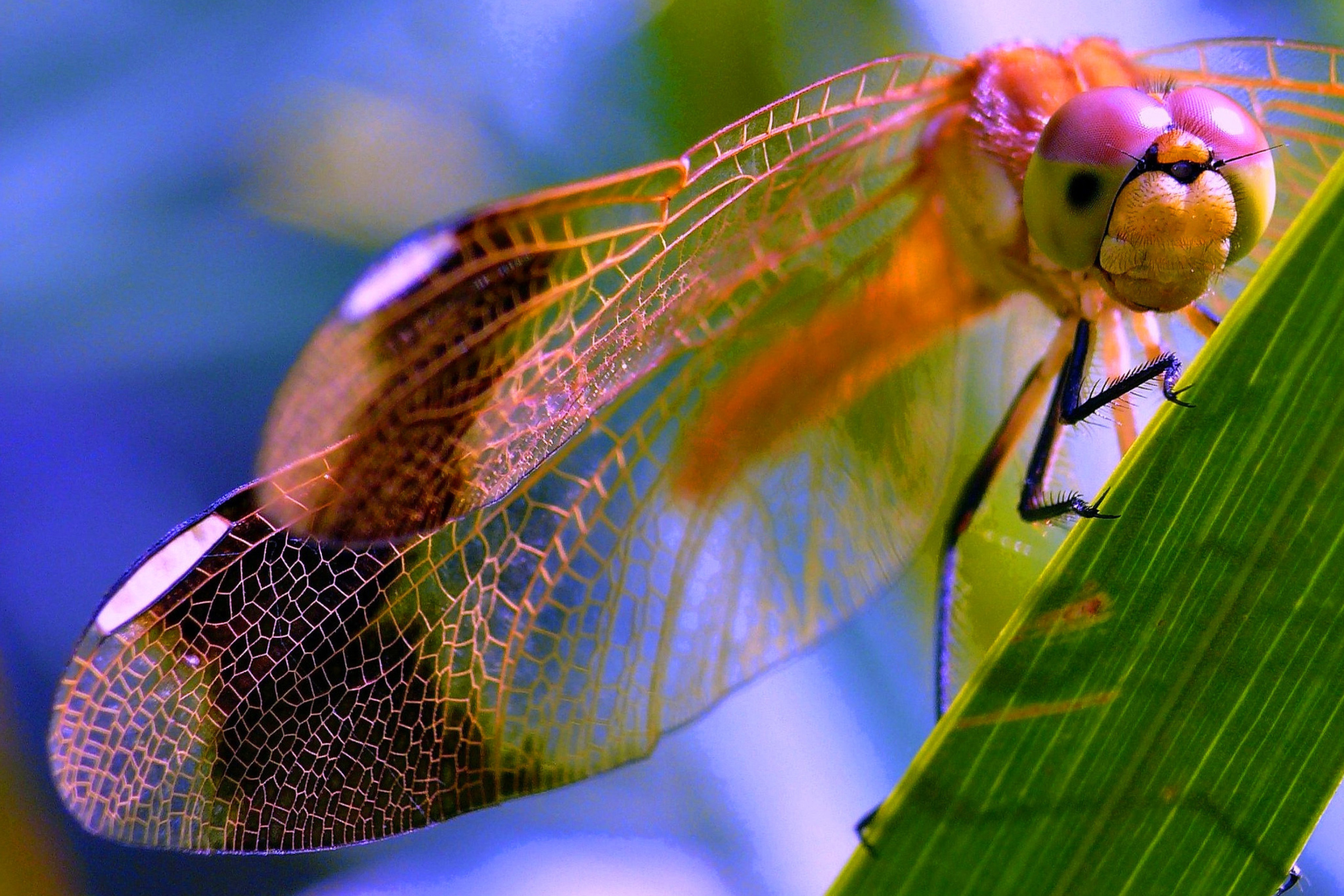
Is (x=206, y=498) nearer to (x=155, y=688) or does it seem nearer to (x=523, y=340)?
(x=155, y=688)

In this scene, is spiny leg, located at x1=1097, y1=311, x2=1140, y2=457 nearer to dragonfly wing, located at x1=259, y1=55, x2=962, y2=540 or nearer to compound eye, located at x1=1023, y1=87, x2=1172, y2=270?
compound eye, located at x1=1023, y1=87, x2=1172, y2=270

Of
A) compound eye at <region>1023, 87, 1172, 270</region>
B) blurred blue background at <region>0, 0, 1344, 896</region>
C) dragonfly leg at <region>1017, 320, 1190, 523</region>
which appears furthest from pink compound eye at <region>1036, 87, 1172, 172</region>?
blurred blue background at <region>0, 0, 1344, 896</region>

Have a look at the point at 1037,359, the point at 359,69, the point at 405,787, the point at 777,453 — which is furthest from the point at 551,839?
the point at 359,69

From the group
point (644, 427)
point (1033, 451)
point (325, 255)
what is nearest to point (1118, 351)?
point (1033, 451)

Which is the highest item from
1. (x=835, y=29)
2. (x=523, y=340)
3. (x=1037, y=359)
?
(x=835, y=29)

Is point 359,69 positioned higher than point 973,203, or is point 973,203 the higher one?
point 359,69

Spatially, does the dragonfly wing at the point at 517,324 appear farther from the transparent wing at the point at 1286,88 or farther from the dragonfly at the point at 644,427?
the transparent wing at the point at 1286,88
